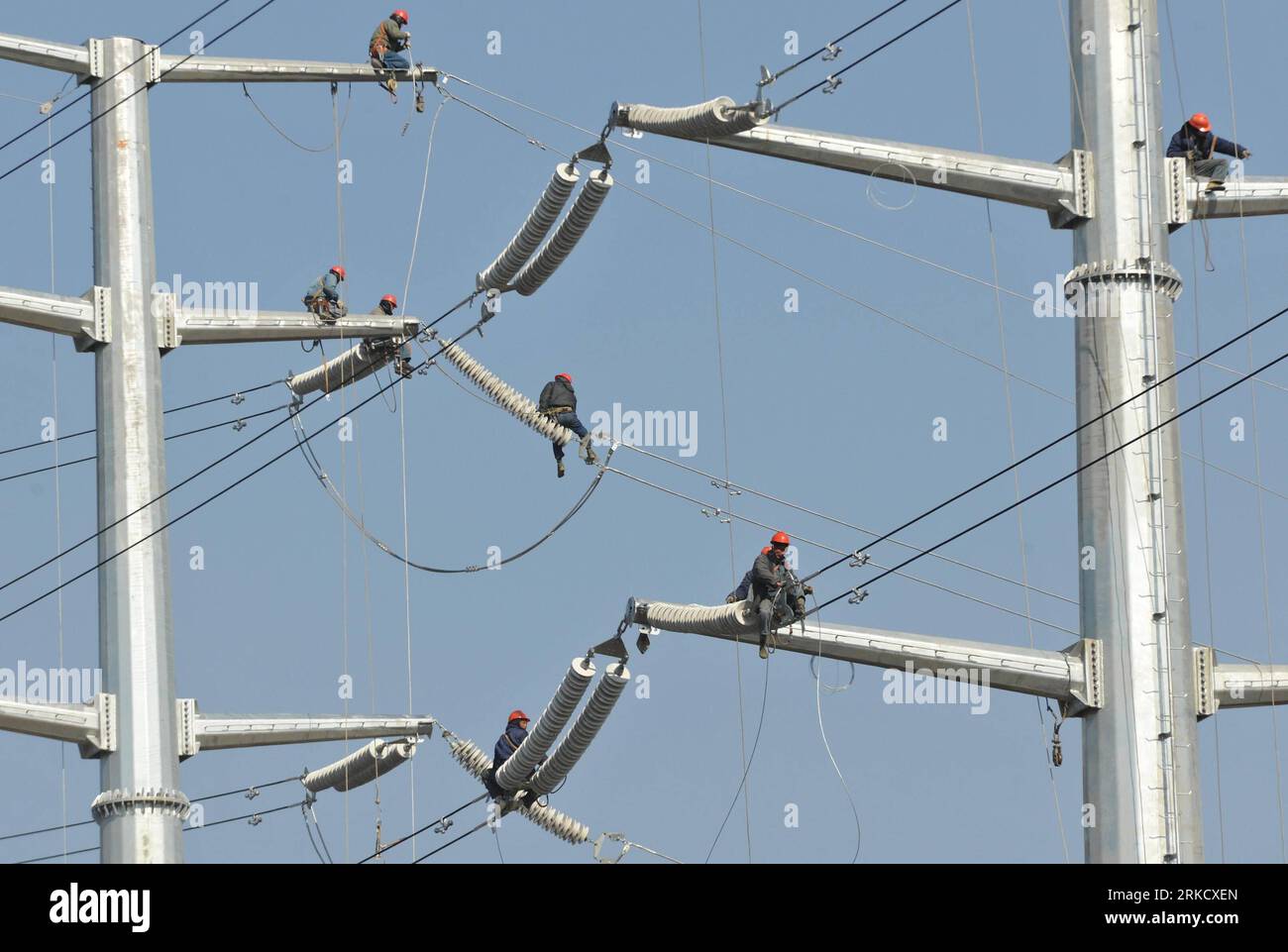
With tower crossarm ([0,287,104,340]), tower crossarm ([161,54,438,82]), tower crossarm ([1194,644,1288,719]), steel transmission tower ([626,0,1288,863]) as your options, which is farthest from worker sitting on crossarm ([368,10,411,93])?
tower crossarm ([1194,644,1288,719])

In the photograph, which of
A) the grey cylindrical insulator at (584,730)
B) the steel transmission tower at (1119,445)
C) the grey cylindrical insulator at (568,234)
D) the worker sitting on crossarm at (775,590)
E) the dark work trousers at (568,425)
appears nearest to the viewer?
the steel transmission tower at (1119,445)

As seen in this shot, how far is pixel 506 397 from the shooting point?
39875mm

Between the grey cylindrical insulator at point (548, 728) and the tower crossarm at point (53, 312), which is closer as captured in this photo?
the grey cylindrical insulator at point (548, 728)

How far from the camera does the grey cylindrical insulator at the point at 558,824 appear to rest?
36.8 meters

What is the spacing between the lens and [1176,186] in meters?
29.9

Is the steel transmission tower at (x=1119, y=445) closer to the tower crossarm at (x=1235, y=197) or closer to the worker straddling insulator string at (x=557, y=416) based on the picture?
the tower crossarm at (x=1235, y=197)

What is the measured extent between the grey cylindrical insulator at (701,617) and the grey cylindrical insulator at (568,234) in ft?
19.0

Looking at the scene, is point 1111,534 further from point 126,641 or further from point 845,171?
point 126,641

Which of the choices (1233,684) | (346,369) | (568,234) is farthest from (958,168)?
(346,369)

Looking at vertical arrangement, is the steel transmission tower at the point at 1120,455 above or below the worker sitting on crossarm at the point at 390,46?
below

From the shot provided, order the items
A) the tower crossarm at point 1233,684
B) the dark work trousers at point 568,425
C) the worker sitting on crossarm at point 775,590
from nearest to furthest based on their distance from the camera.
Result: 1. the tower crossarm at point 1233,684
2. the worker sitting on crossarm at point 775,590
3. the dark work trousers at point 568,425

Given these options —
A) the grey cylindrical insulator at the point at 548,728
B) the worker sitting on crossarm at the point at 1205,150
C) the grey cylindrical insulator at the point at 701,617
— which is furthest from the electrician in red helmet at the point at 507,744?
the worker sitting on crossarm at the point at 1205,150
